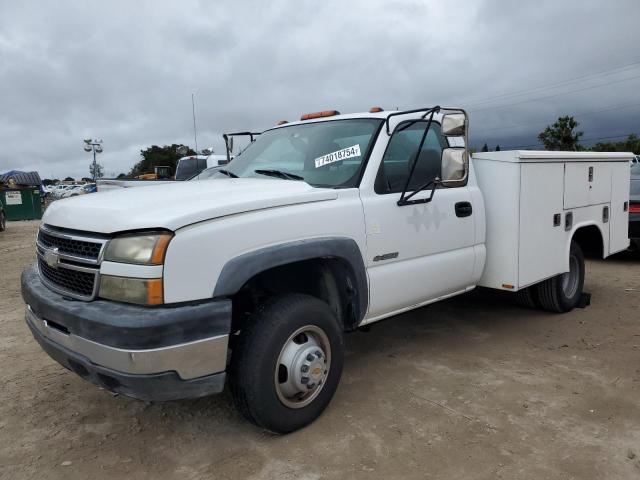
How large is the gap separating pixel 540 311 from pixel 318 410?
328 cm

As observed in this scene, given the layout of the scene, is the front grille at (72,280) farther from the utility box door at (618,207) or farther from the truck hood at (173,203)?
the utility box door at (618,207)

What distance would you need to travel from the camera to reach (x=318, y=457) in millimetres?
2871

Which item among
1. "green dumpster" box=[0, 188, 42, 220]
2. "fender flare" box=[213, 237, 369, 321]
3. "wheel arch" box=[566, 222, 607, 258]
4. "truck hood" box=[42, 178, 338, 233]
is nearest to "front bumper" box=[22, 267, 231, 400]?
"fender flare" box=[213, 237, 369, 321]

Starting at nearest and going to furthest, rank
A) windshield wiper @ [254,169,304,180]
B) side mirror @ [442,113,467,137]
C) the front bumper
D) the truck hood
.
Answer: the front bumper → the truck hood → side mirror @ [442,113,467,137] → windshield wiper @ [254,169,304,180]

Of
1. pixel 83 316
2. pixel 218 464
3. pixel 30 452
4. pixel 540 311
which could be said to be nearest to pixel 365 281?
pixel 218 464

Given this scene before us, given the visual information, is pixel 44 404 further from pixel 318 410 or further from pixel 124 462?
pixel 318 410

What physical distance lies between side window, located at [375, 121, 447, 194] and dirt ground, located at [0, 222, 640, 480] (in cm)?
142

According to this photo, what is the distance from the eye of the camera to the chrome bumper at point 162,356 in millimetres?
2455

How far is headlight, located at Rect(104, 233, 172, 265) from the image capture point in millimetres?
2479

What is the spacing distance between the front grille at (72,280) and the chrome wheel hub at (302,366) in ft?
3.47

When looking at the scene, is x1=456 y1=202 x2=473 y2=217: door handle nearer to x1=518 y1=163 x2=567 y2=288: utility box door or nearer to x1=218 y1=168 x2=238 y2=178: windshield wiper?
x1=518 y1=163 x2=567 y2=288: utility box door

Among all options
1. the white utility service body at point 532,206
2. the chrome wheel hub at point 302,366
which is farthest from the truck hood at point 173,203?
the white utility service body at point 532,206

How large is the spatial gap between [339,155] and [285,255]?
1039mm

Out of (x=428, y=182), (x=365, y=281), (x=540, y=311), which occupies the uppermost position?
(x=428, y=182)
